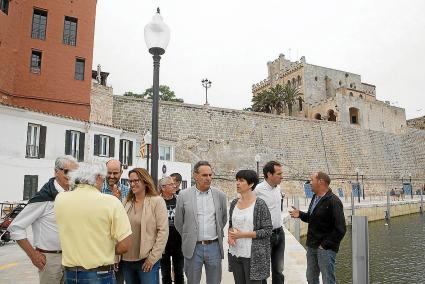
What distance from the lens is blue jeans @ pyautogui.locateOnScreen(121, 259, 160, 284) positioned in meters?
3.69

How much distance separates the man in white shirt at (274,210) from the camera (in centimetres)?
509

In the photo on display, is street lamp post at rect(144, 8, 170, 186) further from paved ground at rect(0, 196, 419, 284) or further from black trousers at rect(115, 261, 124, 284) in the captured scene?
paved ground at rect(0, 196, 419, 284)

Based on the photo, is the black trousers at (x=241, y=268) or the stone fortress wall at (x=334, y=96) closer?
the black trousers at (x=241, y=268)

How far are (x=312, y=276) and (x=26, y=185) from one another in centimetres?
1506

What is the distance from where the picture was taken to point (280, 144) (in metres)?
36.5

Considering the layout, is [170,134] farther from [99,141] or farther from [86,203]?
[86,203]

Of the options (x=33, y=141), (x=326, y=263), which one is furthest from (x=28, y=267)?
(x=33, y=141)

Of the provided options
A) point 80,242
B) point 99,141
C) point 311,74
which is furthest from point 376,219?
point 311,74

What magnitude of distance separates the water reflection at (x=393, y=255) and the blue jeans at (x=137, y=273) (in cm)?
836

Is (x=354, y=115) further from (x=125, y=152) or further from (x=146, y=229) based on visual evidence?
(x=146, y=229)

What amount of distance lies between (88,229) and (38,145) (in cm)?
1587

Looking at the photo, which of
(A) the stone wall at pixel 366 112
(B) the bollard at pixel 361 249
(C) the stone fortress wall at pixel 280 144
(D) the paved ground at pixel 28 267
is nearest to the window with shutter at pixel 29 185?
(D) the paved ground at pixel 28 267

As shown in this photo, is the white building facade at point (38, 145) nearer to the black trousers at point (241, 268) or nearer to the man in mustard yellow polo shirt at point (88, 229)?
the black trousers at point (241, 268)

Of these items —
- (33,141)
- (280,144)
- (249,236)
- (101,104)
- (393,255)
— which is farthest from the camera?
(280,144)
